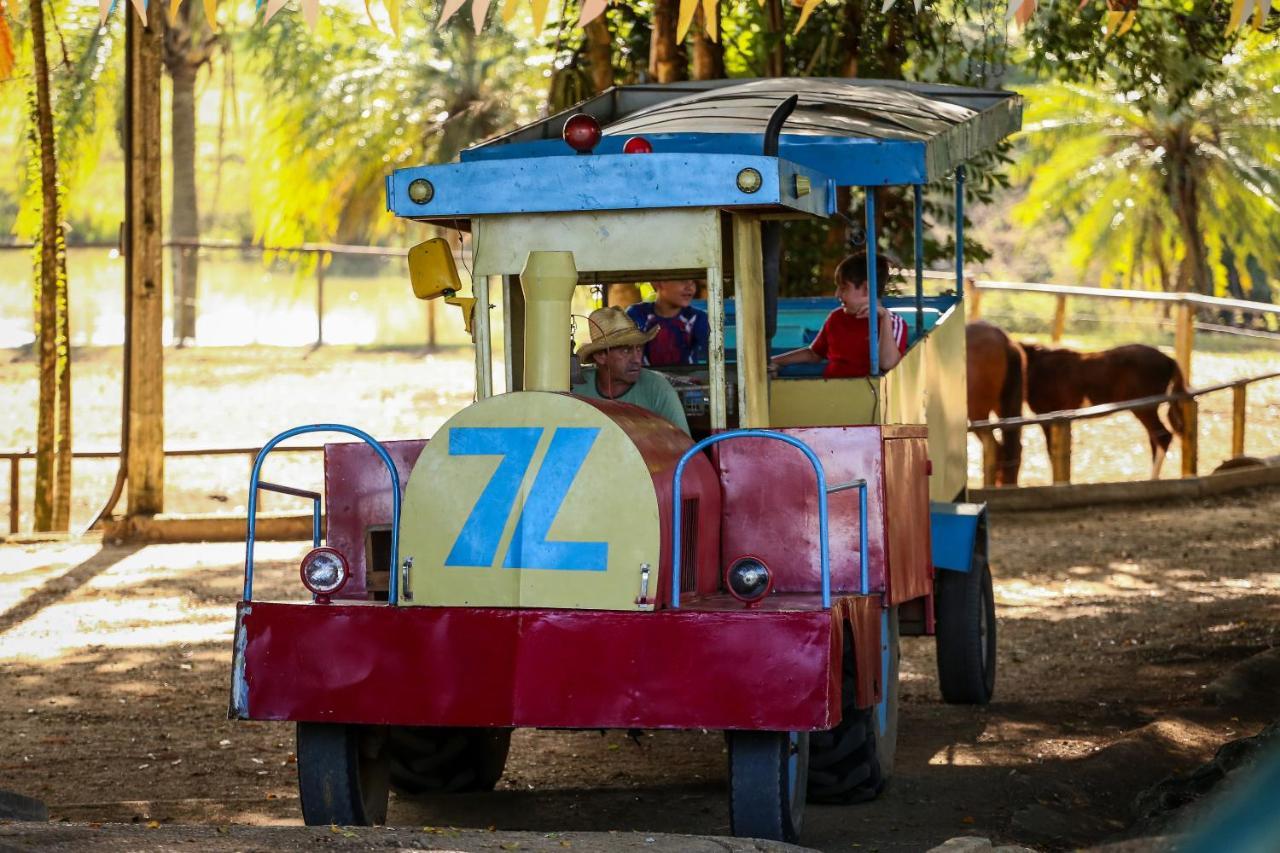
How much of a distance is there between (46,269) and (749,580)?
1057 cm

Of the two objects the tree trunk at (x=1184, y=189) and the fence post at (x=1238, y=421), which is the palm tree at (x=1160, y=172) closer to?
the tree trunk at (x=1184, y=189)

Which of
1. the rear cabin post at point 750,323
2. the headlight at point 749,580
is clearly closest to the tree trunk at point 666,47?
the rear cabin post at point 750,323

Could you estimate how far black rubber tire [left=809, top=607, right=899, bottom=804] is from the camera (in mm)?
5742

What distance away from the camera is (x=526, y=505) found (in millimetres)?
4938

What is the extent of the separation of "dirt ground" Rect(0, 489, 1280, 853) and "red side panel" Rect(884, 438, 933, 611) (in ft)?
2.41

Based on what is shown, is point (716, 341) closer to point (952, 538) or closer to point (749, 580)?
point (749, 580)

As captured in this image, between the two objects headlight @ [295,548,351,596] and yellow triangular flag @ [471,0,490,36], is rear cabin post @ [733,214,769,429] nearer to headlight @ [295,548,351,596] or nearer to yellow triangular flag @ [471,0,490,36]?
yellow triangular flag @ [471,0,490,36]

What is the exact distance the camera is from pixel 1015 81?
48938mm

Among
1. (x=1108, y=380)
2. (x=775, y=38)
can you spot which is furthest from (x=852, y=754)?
(x=1108, y=380)

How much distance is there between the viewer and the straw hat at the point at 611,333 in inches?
223

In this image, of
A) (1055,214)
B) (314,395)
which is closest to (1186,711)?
(314,395)

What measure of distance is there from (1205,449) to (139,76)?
1410 centimetres

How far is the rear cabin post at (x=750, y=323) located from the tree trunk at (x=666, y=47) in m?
6.79

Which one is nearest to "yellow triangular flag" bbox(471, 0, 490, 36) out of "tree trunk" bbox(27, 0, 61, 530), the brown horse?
"tree trunk" bbox(27, 0, 61, 530)
